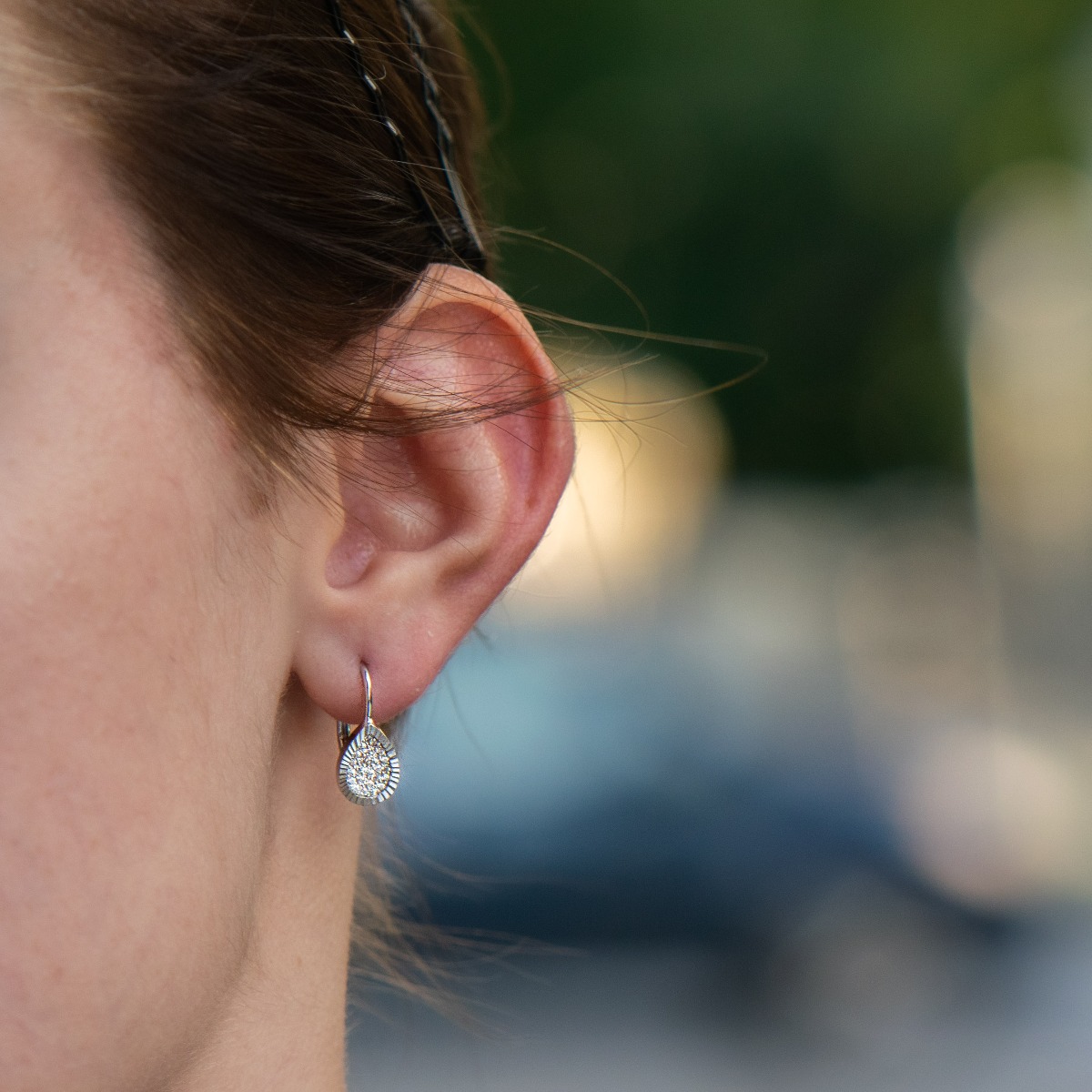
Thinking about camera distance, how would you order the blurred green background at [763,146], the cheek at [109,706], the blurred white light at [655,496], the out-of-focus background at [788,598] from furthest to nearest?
1. the blurred white light at [655,496]
2. the blurred green background at [763,146]
3. the out-of-focus background at [788,598]
4. the cheek at [109,706]

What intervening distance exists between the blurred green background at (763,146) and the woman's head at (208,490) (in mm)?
6813

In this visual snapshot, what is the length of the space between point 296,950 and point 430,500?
453 millimetres

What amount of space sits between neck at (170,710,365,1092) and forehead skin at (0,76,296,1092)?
0.14 metres

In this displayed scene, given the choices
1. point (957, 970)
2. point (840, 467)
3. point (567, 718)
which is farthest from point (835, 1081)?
point (840, 467)

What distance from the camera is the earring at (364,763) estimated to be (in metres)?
1.30

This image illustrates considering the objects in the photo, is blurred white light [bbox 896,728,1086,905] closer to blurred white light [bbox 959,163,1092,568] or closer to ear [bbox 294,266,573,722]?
blurred white light [bbox 959,163,1092,568]

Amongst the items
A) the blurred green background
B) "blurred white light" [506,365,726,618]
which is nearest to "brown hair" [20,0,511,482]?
the blurred green background

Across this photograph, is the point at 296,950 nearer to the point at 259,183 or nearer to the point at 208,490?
the point at 208,490

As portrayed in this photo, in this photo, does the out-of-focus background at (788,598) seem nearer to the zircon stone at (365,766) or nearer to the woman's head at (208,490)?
the woman's head at (208,490)

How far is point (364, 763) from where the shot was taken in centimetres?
131

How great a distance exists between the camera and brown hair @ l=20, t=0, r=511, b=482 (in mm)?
1126

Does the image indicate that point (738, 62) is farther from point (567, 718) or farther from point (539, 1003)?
point (539, 1003)

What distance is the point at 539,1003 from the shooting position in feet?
21.1

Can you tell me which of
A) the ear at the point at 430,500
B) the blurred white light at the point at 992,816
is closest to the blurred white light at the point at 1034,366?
the blurred white light at the point at 992,816
